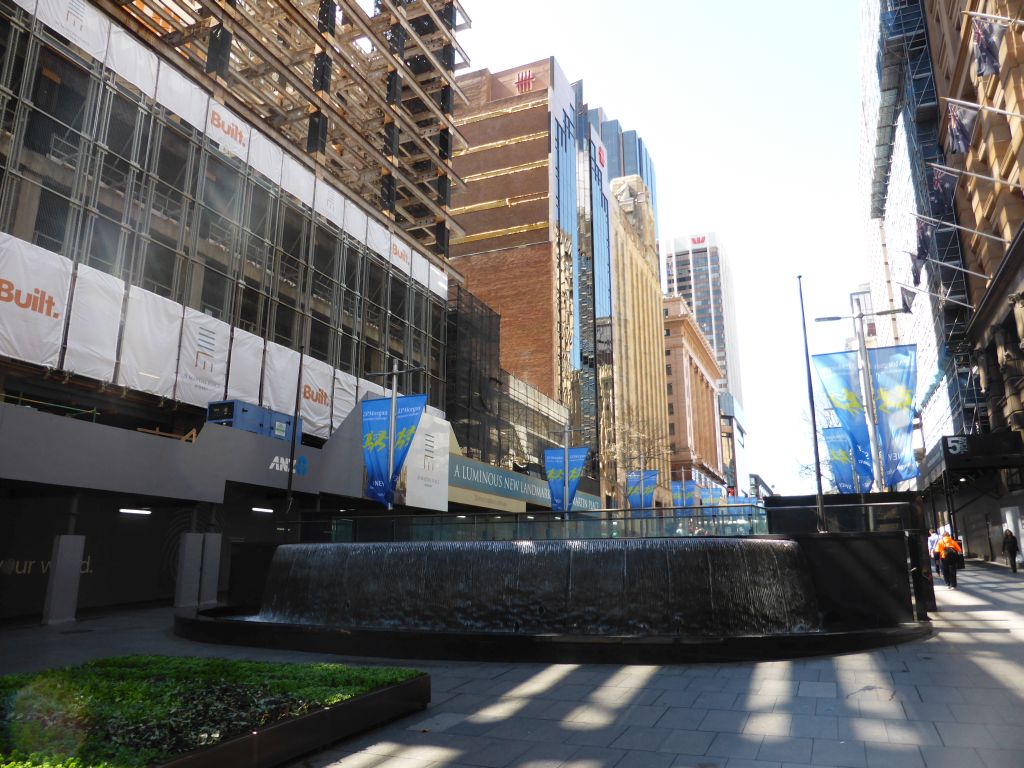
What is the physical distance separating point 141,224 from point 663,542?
24.9 meters

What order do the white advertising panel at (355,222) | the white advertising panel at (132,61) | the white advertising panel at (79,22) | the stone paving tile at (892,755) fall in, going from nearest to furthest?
1. the stone paving tile at (892,755)
2. the white advertising panel at (79,22)
3. the white advertising panel at (132,61)
4. the white advertising panel at (355,222)

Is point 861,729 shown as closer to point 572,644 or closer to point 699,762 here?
point 699,762

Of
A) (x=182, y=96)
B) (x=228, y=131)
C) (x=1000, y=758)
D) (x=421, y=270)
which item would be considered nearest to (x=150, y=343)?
(x=182, y=96)

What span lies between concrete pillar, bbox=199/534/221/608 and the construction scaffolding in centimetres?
2044

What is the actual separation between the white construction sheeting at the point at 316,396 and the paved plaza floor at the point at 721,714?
23.0 metres

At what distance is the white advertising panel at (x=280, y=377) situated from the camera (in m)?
34.4

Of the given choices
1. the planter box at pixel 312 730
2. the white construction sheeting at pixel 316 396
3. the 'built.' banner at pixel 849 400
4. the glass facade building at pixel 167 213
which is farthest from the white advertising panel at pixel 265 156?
the planter box at pixel 312 730

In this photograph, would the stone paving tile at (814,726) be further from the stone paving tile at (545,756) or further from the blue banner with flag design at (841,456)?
the blue banner with flag design at (841,456)

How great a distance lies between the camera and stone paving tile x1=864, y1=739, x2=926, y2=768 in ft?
22.6

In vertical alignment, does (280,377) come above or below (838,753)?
above

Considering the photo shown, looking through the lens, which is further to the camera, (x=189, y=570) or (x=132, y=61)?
(x=132, y=61)

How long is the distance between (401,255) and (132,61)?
2072cm

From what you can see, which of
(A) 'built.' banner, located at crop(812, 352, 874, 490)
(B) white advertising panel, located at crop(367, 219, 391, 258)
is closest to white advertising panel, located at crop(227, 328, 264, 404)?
(B) white advertising panel, located at crop(367, 219, 391, 258)

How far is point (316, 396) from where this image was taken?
3784 centimetres
